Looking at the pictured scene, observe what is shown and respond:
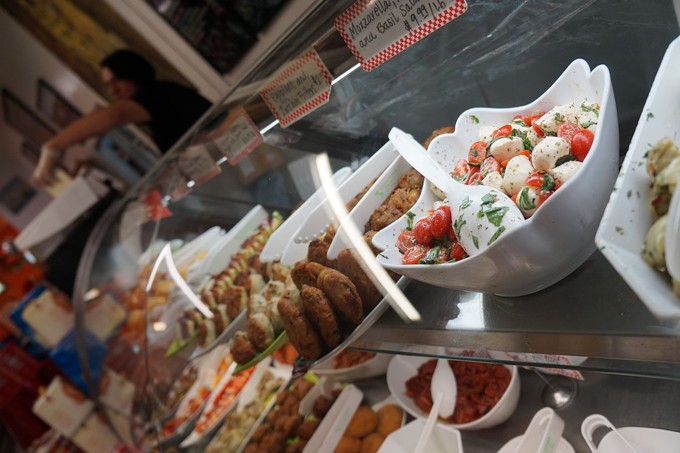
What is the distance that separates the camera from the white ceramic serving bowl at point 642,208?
606 millimetres

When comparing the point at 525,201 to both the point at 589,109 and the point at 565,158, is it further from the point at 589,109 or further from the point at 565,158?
the point at 589,109

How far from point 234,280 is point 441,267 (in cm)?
116

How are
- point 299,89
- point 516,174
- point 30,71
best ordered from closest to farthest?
point 516,174, point 299,89, point 30,71

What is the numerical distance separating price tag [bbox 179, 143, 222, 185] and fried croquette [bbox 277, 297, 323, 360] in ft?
2.84

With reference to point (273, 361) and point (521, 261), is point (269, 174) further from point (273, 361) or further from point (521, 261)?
point (521, 261)

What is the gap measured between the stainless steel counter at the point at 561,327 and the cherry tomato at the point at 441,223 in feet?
0.52

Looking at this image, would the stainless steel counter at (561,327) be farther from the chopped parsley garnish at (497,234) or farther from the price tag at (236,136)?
the price tag at (236,136)

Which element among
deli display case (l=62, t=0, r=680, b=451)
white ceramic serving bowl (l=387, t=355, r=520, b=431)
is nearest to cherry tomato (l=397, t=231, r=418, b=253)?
deli display case (l=62, t=0, r=680, b=451)

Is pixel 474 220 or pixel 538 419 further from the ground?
pixel 474 220

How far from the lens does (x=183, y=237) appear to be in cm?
239

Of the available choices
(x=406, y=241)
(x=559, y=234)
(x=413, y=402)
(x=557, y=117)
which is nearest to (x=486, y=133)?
(x=557, y=117)

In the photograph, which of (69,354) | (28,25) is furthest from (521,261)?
(28,25)

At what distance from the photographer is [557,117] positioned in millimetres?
949

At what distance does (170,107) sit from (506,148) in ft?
11.1
